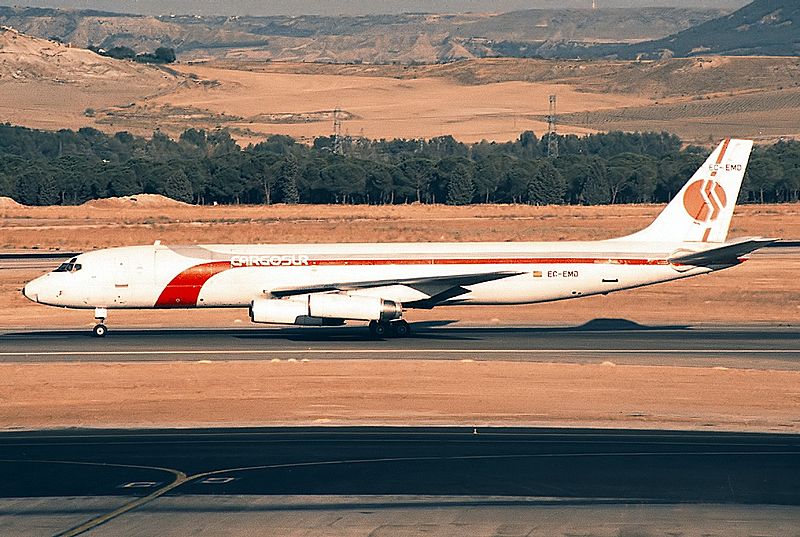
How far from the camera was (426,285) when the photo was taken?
49.2 metres

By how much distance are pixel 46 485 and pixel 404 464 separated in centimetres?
749

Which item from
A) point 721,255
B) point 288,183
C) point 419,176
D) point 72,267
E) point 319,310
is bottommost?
point 319,310

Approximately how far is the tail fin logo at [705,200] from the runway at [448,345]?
15.2 feet

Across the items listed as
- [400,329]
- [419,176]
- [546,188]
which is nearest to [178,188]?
[419,176]

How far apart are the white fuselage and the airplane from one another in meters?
0.04

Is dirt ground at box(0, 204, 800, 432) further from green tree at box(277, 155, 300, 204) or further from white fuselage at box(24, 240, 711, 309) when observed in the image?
green tree at box(277, 155, 300, 204)

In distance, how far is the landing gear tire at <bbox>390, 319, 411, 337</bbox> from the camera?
50.4 metres

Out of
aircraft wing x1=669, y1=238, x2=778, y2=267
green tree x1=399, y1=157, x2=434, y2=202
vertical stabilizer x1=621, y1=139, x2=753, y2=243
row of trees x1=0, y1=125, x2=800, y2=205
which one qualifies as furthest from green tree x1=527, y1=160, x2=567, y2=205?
aircraft wing x1=669, y1=238, x2=778, y2=267

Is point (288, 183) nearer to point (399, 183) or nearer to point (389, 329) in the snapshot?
point (399, 183)

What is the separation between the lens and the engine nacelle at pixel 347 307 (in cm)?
4775

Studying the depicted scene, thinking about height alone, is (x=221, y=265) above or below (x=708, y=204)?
below

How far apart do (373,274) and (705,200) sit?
13.9 metres

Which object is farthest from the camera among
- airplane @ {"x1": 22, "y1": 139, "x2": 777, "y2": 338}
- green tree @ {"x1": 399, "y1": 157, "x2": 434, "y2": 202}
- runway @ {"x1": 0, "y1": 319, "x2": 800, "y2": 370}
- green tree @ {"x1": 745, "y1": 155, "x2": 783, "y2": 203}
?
green tree @ {"x1": 399, "y1": 157, "x2": 434, "y2": 202}

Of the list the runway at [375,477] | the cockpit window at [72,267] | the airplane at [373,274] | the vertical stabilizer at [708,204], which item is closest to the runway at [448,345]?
the airplane at [373,274]
